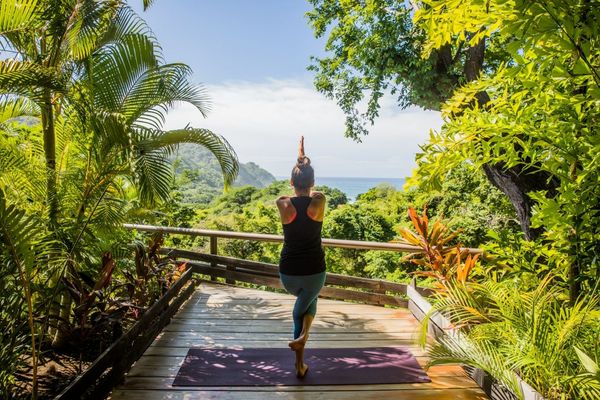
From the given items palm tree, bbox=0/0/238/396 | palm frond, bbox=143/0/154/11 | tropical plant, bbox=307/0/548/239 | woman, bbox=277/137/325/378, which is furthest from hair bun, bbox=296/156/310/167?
tropical plant, bbox=307/0/548/239

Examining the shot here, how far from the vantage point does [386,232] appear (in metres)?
14.3

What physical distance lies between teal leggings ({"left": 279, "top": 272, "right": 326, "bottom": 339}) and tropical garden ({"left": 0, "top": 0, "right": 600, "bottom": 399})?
86 cm

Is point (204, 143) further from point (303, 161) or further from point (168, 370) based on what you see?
point (168, 370)

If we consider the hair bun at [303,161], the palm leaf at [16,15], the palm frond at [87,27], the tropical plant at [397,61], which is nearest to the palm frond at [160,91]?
the palm frond at [87,27]

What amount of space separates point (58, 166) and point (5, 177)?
2.44 ft

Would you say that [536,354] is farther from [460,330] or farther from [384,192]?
[384,192]

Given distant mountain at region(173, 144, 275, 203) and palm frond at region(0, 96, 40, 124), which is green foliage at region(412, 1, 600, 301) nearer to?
distant mountain at region(173, 144, 275, 203)

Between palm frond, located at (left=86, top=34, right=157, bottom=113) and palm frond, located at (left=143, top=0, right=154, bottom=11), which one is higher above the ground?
palm frond, located at (left=143, top=0, right=154, bottom=11)

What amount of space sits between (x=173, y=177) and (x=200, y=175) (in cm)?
857

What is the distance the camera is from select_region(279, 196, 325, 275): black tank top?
261 cm

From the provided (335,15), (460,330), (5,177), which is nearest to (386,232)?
(335,15)

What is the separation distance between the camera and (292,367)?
114 inches

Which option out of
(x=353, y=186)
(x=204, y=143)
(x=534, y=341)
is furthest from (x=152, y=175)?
(x=353, y=186)

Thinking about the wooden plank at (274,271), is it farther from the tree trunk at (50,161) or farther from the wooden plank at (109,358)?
the tree trunk at (50,161)
